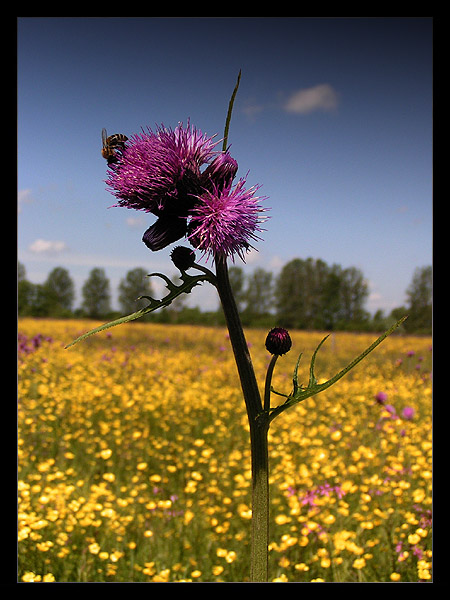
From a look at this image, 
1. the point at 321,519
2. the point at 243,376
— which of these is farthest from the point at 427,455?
the point at 243,376

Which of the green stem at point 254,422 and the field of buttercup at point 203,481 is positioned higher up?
the green stem at point 254,422

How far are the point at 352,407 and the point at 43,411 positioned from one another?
2553 mm

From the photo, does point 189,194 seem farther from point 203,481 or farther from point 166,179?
point 203,481

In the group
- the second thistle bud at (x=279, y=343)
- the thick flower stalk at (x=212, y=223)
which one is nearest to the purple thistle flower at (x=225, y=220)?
Answer: the thick flower stalk at (x=212, y=223)

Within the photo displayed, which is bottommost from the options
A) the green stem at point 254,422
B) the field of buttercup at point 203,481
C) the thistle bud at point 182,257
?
the field of buttercup at point 203,481

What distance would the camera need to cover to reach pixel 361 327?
484 inches

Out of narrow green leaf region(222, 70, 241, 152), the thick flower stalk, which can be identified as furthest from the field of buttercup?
narrow green leaf region(222, 70, 241, 152)

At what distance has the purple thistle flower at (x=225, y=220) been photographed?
885mm

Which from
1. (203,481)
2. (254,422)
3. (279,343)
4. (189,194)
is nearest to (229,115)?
(189,194)

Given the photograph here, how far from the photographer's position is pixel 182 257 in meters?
0.91

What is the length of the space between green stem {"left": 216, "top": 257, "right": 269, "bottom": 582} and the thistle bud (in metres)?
0.06

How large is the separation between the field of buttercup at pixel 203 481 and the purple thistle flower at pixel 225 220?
1.39m

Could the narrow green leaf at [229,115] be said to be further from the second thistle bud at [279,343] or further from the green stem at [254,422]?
the second thistle bud at [279,343]

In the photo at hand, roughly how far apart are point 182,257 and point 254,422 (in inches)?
13.4
